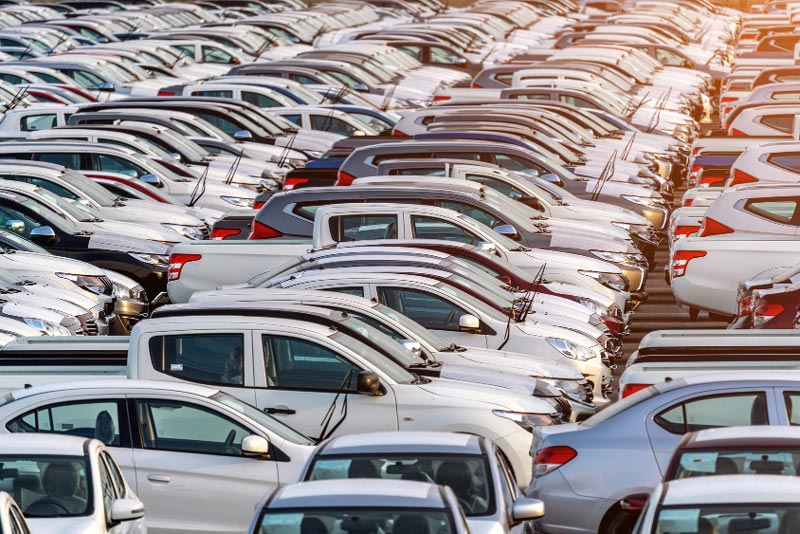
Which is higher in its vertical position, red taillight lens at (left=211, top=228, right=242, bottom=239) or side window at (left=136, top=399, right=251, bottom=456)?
side window at (left=136, top=399, right=251, bottom=456)

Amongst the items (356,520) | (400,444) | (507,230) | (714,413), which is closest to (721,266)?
(507,230)

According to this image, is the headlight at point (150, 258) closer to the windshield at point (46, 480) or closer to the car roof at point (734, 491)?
the windshield at point (46, 480)

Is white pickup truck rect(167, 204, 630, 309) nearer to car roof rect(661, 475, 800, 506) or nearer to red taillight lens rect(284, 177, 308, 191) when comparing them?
red taillight lens rect(284, 177, 308, 191)

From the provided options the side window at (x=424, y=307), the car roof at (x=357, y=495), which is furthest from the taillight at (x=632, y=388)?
the car roof at (x=357, y=495)

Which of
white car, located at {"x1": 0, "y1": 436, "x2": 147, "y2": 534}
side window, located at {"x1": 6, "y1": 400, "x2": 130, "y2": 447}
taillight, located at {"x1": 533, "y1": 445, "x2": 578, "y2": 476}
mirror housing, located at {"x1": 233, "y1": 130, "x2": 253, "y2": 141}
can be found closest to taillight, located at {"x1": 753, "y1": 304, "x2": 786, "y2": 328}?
taillight, located at {"x1": 533, "y1": 445, "x2": 578, "y2": 476}

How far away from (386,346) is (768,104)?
1610 cm

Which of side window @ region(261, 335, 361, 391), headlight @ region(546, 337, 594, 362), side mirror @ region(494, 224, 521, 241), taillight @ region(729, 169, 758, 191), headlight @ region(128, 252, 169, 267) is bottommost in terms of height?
headlight @ region(128, 252, 169, 267)

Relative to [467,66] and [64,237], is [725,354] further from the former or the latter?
[467,66]

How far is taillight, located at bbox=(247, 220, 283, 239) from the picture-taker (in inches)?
786

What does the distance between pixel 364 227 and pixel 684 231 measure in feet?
13.9

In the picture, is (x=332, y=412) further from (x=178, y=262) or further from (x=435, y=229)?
(x=178, y=262)

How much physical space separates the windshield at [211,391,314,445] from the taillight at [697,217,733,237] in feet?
29.1

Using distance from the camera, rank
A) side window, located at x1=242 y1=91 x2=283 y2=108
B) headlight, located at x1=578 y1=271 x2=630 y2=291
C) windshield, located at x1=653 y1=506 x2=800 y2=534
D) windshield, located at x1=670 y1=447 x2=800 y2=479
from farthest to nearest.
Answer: side window, located at x1=242 y1=91 x2=283 y2=108
headlight, located at x1=578 y1=271 x2=630 y2=291
windshield, located at x1=670 y1=447 x2=800 y2=479
windshield, located at x1=653 y1=506 x2=800 y2=534

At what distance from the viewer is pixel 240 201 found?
24703 mm
